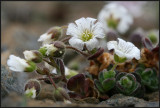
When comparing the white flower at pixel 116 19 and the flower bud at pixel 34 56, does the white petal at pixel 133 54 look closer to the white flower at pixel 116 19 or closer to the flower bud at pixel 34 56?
the flower bud at pixel 34 56

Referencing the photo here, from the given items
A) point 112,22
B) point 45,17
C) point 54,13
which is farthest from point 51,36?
point 54,13

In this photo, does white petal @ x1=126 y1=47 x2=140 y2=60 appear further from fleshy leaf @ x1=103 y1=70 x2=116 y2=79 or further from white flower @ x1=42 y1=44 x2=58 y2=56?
white flower @ x1=42 y1=44 x2=58 y2=56

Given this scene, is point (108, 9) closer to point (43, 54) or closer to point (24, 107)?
point (43, 54)

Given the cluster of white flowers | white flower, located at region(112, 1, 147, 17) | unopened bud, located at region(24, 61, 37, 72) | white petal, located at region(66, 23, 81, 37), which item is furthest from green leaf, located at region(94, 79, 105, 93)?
white flower, located at region(112, 1, 147, 17)

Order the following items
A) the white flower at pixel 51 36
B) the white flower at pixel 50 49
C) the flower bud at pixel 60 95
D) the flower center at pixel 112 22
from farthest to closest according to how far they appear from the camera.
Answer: the flower center at pixel 112 22
the white flower at pixel 51 36
the white flower at pixel 50 49
the flower bud at pixel 60 95

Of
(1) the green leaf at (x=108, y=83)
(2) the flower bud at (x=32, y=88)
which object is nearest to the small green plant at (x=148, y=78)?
(1) the green leaf at (x=108, y=83)

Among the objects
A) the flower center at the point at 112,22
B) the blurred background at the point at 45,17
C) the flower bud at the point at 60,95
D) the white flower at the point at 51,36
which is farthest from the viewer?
the blurred background at the point at 45,17
